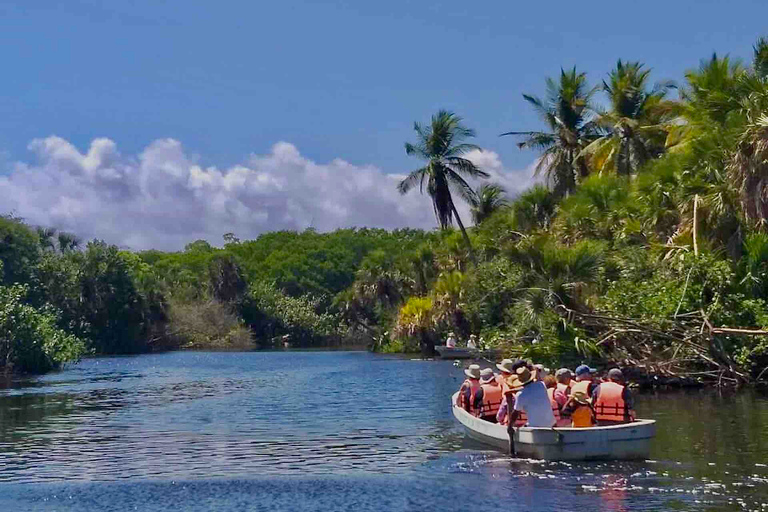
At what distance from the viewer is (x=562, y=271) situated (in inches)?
1324

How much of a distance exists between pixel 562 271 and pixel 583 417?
558 inches

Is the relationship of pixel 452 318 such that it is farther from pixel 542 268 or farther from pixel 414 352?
pixel 542 268

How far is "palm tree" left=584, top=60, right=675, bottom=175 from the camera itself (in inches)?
2019

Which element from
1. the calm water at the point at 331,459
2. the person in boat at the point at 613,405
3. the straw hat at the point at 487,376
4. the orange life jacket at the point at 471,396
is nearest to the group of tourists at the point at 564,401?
the person in boat at the point at 613,405

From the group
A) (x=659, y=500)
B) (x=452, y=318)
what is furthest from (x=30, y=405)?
(x=452, y=318)

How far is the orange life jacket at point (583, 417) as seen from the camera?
64.8ft

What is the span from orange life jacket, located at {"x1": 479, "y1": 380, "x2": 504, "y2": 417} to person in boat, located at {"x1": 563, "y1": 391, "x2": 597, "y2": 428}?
112 inches

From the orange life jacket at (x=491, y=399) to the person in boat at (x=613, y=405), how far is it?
2894mm

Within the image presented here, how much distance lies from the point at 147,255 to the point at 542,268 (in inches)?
4136

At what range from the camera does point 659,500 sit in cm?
1598

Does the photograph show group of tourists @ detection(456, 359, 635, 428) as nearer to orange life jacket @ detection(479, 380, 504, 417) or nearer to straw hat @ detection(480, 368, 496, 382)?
orange life jacket @ detection(479, 380, 504, 417)

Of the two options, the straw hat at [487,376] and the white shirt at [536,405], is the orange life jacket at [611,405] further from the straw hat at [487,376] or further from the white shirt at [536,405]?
the straw hat at [487,376]

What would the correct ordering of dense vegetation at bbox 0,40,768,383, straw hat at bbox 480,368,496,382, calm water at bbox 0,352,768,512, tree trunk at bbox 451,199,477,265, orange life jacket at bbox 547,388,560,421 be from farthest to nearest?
1. tree trunk at bbox 451,199,477,265
2. dense vegetation at bbox 0,40,768,383
3. straw hat at bbox 480,368,496,382
4. orange life jacket at bbox 547,388,560,421
5. calm water at bbox 0,352,768,512

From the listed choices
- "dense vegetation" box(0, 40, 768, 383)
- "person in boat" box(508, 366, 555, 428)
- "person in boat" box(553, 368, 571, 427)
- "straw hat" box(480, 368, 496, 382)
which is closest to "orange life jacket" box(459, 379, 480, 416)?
"straw hat" box(480, 368, 496, 382)
